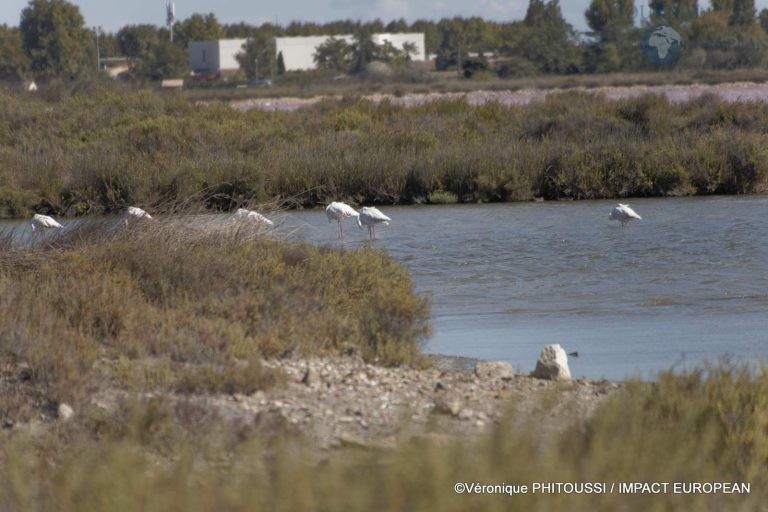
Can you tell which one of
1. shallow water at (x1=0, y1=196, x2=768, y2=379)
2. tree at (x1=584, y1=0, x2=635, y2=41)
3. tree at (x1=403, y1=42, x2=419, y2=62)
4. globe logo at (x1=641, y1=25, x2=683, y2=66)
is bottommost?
shallow water at (x1=0, y1=196, x2=768, y2=379)

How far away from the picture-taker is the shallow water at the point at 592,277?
11.6m

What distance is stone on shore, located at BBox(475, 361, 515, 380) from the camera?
366 inches

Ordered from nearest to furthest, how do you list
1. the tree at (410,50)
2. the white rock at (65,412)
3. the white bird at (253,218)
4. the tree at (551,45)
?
1. the white rock at (65,412)
2. the white bird at (253,218)
3. the tree at (551,45)
4. the tree at (410,50)

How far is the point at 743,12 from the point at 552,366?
7838 cm

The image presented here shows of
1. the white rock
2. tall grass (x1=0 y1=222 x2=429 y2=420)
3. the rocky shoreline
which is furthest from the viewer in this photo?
tall grass (x1=0 y1=222 x2=429 y2=420)

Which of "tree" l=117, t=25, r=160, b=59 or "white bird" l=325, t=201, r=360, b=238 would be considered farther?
"tree" l=117, t=25, r=160, b=59

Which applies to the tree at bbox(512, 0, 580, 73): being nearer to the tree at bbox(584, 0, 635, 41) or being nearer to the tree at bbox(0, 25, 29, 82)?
the tree at bbox(584, 0, 635, 41)

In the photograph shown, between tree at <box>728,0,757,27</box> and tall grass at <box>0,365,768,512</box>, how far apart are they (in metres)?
79.9

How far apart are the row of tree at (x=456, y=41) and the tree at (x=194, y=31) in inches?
4.1

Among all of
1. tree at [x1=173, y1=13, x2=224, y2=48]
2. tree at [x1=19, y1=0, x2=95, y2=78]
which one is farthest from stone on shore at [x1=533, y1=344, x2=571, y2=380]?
tree at [x1=173, y1=13, x2=224, y2=48]

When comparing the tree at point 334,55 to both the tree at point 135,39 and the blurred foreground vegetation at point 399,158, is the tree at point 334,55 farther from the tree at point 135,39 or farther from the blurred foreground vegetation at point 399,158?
the blurred foreground vegetation at point 399,158

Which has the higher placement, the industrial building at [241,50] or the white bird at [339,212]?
the industrial building at [241,50]

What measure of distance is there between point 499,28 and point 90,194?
102m

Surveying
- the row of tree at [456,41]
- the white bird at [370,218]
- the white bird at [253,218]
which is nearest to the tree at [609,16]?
the row of tree at [456,41]
